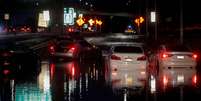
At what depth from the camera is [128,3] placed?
171625 millimetres

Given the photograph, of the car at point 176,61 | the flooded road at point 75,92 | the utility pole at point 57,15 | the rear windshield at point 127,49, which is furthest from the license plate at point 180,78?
the utility pole at point 57,15

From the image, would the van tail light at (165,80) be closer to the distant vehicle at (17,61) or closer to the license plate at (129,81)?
the license plate at (129,81)

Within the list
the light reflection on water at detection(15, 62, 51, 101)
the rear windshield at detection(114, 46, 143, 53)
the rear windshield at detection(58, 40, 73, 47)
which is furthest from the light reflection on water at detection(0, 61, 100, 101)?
the rear windshield at detection(58, 40, 73, 47)

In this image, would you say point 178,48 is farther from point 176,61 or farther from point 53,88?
point 53,88

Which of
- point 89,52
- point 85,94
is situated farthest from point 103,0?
point 85,94

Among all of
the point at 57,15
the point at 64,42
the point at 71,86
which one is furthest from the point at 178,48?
the point at 57,15

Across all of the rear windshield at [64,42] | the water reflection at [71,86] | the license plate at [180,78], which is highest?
the rear windshield at [64,42]

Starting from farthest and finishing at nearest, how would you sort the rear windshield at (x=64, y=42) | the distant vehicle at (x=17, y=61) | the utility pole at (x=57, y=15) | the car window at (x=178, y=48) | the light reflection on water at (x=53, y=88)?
the utility pole at (x=57, y=15) → the rear windshield at (x=64, y=42) → the car window at (x=178, y=48) → the distant vehicle at (x=17, y=61) → the light reflection on water at (x=53, y=88)

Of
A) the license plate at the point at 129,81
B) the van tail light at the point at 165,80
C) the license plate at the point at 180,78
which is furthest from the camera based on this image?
the license plate at the point at 180,78

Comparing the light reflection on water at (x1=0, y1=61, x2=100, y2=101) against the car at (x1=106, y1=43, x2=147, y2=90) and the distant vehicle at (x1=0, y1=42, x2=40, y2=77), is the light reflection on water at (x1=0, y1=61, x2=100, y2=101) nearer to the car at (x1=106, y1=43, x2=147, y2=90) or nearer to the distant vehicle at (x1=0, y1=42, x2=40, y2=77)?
the distant vehicle at (x1=0, y1=42, x2=40, y2=77)

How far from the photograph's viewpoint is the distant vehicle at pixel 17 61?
28.3 meters

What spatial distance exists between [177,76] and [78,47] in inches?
598

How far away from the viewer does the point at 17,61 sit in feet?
93.2

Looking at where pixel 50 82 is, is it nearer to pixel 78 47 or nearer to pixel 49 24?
pixel 78 47
